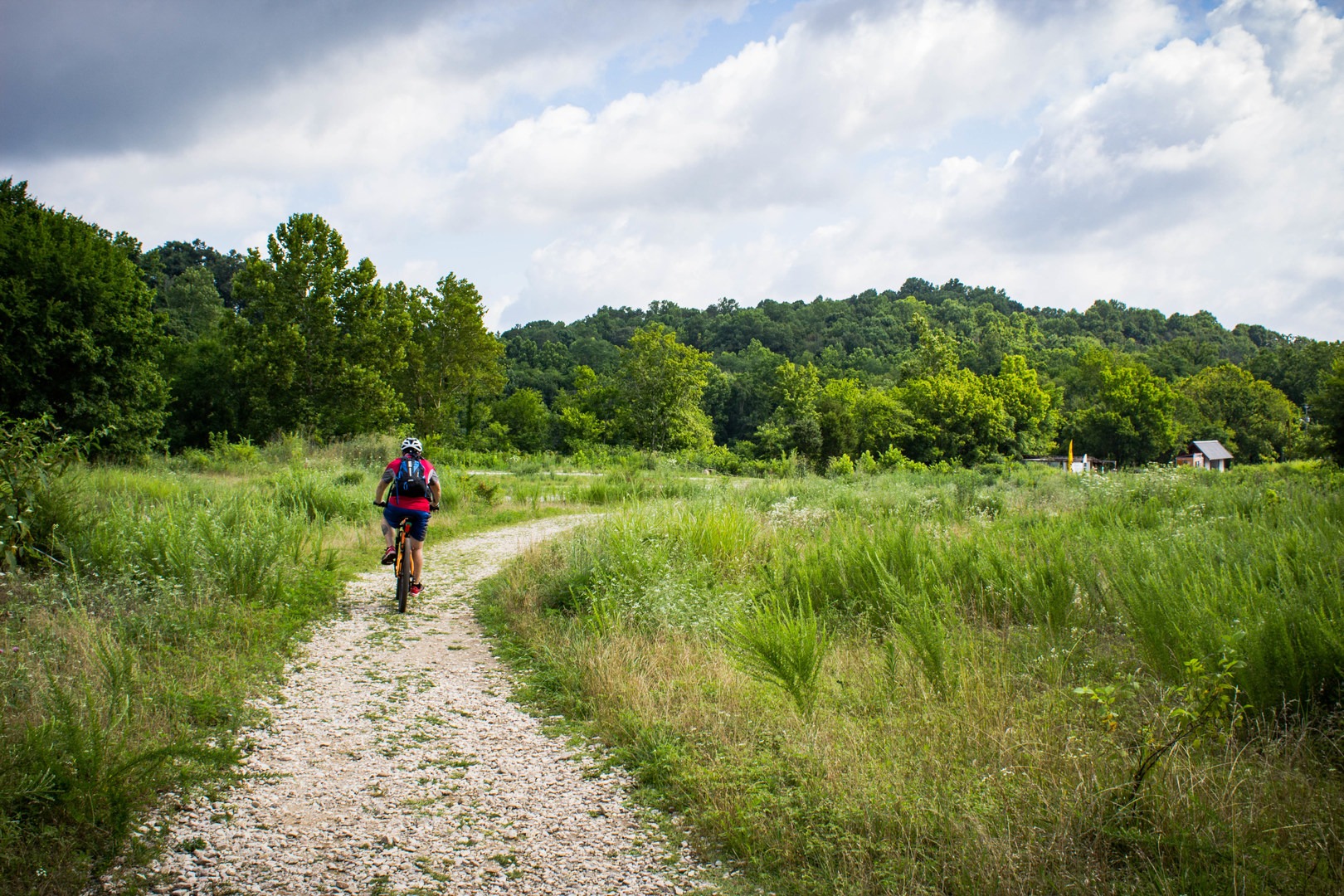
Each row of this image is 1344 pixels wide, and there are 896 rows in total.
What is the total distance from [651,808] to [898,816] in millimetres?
1295

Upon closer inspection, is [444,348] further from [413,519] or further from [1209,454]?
[1209,454]

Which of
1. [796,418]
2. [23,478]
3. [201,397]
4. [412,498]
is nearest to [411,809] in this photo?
[23,478]

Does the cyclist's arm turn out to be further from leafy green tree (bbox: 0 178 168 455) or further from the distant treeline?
leafy green tree (bbox: 0 178 168 455)

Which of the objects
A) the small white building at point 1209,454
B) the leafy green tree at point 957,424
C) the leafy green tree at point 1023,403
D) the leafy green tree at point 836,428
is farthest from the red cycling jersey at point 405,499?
the small white building at point 1209,454

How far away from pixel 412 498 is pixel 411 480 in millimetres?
249

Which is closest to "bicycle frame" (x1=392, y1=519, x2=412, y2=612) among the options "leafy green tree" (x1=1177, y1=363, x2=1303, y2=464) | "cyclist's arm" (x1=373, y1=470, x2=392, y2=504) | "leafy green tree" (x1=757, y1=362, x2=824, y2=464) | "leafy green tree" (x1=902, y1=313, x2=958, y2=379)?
"cyclist's arm" (x1=373, y1=470, x2=392, y2=504)

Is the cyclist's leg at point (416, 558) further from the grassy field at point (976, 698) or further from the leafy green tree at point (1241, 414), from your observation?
the leafy green tree at point (1241, 414)

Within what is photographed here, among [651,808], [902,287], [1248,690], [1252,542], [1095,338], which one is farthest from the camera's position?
[902,287]

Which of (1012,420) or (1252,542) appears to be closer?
(1252,542)

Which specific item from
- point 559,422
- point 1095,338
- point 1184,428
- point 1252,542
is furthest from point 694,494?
point 1095,338

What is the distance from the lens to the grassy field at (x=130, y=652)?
336 cm

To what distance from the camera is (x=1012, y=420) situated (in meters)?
67.1

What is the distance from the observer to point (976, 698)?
443 centimetres

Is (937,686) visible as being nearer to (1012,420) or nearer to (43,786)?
(43,786)
